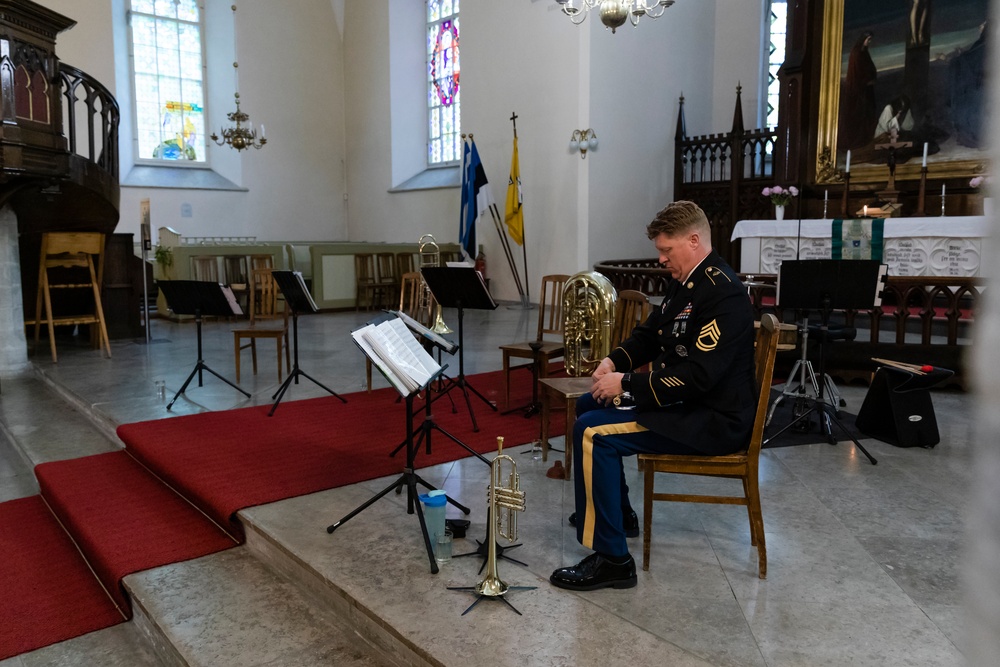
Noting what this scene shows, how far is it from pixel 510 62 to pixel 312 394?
781cm

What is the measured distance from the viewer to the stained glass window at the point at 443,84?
1462 cm

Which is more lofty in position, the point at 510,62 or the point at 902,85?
the point at 510,62

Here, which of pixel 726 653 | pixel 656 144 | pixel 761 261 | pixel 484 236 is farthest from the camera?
pixel 484 236

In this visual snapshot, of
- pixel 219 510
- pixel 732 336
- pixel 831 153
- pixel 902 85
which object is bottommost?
pixel 219 510

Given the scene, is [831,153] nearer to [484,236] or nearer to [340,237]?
[484,236]

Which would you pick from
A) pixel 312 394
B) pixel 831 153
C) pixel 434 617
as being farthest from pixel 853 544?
pixel 831 153

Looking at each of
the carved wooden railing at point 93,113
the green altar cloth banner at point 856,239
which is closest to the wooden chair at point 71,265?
the carved wooden railing at point 93,113

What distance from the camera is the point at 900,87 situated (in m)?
9.67

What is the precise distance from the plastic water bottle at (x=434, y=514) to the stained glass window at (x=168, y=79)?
13.3 meters

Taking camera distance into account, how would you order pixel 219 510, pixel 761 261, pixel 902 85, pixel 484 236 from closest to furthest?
pixel 219 510 < pixel 761 261 < pixel 902 85 < pixel 484 236

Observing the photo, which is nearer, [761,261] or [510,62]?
[761,261]

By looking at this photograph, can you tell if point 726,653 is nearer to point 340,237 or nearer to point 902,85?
point 902,85

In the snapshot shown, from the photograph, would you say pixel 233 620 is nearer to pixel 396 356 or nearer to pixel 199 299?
pixel 396 356

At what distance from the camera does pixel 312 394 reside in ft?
19.2
